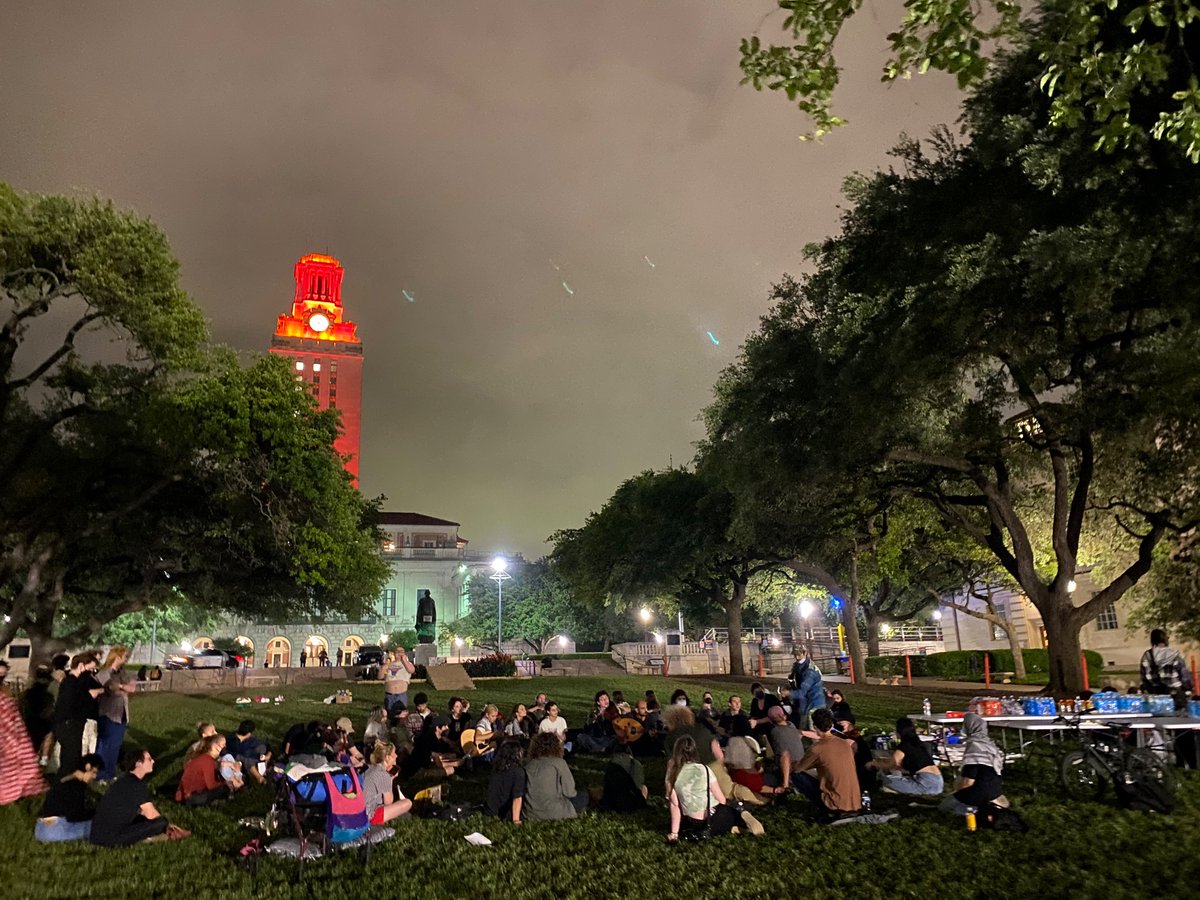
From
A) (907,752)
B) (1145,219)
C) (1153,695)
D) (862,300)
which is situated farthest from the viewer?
(862,300)

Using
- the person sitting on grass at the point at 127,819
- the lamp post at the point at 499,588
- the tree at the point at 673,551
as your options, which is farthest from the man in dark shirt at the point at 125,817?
the lamp post at the point at 499,588

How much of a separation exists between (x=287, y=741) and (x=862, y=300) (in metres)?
14.3

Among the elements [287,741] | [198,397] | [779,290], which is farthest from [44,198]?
[779,290]

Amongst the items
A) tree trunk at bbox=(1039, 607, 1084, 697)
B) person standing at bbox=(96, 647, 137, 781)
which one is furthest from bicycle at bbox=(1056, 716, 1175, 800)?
person standing at bbox=(96, 647, 137, 781)

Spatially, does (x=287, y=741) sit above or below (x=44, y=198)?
below

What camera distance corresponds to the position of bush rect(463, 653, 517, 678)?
39.5 metres

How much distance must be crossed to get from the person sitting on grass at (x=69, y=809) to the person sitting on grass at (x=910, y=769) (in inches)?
379

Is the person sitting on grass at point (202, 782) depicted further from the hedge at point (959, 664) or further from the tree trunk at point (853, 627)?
the hedge at point (959, 664)

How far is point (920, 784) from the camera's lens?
10.8 meters

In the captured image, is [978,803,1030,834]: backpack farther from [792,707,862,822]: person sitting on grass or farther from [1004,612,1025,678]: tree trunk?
[1004,612,1025,678]: tree trunk

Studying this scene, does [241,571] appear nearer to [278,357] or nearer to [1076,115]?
[278,357]

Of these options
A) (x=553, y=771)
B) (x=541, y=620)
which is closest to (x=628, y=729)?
(x=553, y=771)

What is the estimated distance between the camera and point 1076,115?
883 centimetres

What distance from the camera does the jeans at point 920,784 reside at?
10.8 metres
